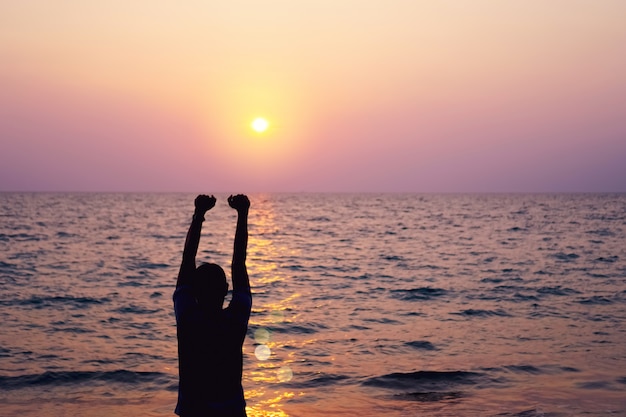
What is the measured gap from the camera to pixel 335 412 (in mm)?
11031

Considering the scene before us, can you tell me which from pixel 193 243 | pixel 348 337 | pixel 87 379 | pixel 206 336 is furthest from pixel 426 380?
pixel 193 243

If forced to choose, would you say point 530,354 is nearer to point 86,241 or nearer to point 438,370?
point 438,370

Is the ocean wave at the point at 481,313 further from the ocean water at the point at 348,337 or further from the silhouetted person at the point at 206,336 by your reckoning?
the silhouetted person at the point at 206,336

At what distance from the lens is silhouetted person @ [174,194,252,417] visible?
13.4ft

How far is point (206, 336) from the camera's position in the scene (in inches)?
161

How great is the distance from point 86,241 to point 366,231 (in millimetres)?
26784

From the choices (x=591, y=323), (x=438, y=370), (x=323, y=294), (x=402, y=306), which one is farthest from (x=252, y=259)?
(x=438, y=370)

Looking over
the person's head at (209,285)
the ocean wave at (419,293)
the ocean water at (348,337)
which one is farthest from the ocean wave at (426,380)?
the ocean wave at (419,293)

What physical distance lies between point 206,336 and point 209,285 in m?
0.31

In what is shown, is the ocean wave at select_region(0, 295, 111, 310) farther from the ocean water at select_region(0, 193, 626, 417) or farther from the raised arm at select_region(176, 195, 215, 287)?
the raised arm at select_region(176, 195, 215, 287)

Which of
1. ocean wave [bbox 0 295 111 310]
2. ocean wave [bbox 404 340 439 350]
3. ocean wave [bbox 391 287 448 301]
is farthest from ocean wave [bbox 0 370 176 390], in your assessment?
ocean wave [bbox 391 287 448 301]

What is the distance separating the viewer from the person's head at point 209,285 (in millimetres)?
4086

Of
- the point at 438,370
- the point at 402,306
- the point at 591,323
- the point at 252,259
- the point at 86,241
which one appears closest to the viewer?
the point at 438,370

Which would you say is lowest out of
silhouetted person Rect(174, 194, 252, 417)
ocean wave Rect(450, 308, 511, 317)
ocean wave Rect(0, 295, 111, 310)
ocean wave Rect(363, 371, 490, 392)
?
ocean wave Rect(363, 371, 490, 392)
